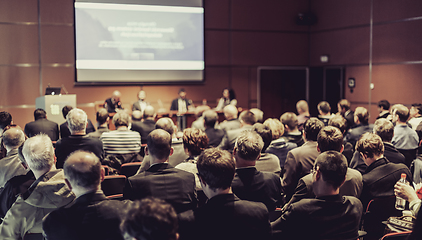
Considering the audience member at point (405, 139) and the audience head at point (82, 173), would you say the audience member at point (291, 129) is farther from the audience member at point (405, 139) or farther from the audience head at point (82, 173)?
the audience head at point (82, 173)

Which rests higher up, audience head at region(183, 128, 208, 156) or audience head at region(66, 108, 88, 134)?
audience head at region(66, 108, 88, 134)

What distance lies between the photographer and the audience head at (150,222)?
128 centimetres

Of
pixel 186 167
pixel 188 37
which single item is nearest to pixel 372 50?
pixel 188 37

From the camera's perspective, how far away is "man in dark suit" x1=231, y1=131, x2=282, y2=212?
264 cm

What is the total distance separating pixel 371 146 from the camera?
3139 mm

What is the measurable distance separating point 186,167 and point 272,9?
916cm

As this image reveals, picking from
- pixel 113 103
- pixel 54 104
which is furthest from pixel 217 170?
pixel 113 103

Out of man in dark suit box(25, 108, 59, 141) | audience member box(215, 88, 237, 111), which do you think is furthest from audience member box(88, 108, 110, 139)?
audience member box(215, 88, 237, 111)

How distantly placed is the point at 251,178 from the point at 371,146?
114 centimetres

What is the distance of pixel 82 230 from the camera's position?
1923mm

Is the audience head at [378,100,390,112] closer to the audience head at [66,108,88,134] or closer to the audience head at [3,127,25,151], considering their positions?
the audience head at [66,108,88,134]

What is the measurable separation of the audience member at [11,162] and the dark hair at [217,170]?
2.10m

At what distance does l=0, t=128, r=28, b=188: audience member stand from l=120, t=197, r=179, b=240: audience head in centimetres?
247

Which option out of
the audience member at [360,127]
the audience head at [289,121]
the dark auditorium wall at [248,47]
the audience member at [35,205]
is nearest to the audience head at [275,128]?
the audience head at [289,121]
